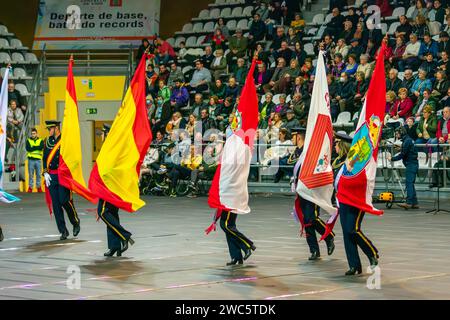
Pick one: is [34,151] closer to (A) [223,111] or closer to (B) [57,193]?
(A) [223,111]

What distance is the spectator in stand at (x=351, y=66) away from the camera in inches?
1067

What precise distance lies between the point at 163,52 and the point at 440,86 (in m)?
11.8

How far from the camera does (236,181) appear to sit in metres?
13.6

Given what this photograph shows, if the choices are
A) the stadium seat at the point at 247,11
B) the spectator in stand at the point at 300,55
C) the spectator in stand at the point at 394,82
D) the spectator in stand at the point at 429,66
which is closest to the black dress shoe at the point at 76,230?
the spectator in stand at the point at 394,82

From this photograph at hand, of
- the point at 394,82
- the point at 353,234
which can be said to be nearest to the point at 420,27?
the point at 394,82

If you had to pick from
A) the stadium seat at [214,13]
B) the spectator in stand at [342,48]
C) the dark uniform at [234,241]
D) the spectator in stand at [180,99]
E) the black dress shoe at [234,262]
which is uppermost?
the stadium seat at [214,13]

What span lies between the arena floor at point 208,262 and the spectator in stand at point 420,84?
194 inches

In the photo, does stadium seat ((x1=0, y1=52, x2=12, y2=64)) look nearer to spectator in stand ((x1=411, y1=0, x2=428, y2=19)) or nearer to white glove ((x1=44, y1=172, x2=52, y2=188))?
spectator in stand ((x1=411, y1=0, x2=428, y2=19))

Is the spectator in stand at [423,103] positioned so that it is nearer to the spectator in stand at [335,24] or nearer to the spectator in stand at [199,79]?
the spectator in stand at [335,24]

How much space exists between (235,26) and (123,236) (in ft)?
67.0

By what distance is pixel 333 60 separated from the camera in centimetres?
2798

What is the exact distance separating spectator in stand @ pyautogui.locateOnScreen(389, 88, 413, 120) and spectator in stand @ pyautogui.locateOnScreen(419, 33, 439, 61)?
2.05 meters

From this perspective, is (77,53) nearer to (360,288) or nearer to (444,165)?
(444,165)
